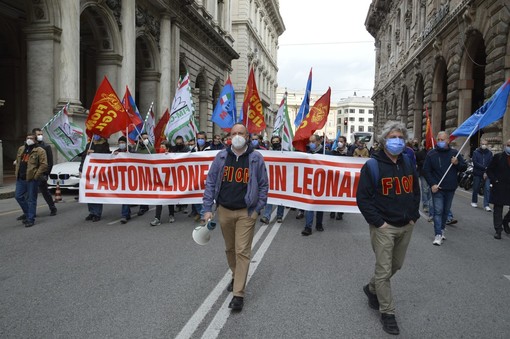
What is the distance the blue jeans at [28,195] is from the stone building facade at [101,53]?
302 inches

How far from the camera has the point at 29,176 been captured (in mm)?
8141

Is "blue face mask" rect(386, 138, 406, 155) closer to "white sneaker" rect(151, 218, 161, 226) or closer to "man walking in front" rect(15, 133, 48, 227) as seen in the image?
"white sneaker" rect(151, 218, 161, 226)

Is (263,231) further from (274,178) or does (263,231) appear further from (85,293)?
(85,293)

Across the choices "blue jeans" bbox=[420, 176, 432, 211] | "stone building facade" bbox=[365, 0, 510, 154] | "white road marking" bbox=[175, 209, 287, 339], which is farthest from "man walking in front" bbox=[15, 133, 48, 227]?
"stone building facade" bbox=[365, 0, 510, 154]

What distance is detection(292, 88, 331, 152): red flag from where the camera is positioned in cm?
947

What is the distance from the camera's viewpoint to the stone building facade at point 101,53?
16.0m

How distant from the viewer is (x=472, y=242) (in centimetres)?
741

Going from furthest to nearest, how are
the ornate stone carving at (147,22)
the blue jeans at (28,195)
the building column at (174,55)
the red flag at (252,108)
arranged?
1. the building column at (174,55)
2. the ornate stone carving at (147,22)
3. the red flag at (252,108)
4. the blue jeans at (28,195)

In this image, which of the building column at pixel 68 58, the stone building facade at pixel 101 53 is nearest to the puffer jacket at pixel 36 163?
the stone building facade at pixel 101 53

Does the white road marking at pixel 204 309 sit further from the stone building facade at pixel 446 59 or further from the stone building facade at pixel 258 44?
the stone building facade at pixel 258 44

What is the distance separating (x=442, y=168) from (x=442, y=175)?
0.39ft

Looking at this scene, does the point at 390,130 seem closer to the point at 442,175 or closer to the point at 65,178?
the point at 442,175

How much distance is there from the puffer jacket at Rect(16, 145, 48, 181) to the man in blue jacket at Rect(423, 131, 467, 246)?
711 cm

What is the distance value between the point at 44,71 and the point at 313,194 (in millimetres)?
12533
